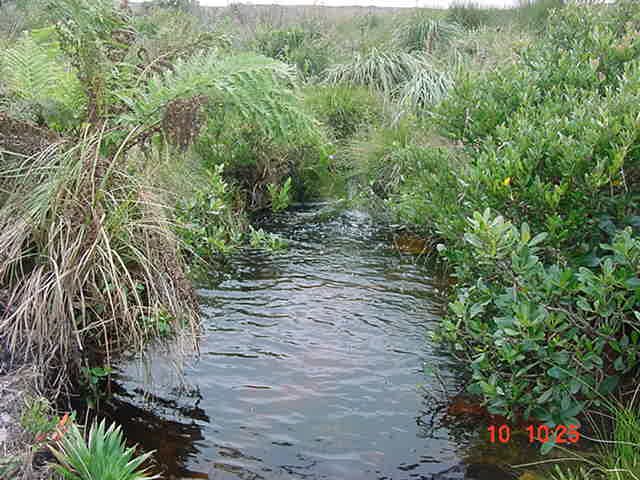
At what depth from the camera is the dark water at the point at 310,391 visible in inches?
126

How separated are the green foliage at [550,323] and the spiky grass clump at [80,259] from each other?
5.05ft

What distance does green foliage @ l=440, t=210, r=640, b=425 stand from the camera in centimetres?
271

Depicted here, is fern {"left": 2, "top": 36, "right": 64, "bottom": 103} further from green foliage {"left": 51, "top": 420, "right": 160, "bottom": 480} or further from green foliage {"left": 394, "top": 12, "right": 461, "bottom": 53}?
green foliage {"left": 394, "top": 12, "right": 461, "bottom": 53}

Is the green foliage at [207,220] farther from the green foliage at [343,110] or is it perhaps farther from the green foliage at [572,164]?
the green foliage at [343,110]

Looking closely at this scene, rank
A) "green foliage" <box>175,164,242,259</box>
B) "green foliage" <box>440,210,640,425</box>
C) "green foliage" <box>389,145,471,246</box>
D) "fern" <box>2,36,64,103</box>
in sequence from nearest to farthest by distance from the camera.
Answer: "green foliage" <box>440,210,640,425</box>, "fern" <box>2,36,64,103</box>, "green foliage" <box>389,145,471,246</box>, "green foliage" <box>175,164,242,259</box>

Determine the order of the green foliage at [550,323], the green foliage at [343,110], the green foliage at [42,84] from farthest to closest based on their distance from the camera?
1. the green foliage at [343,110]
2. the green foliage at [42,84]
3. the green foliage at [550,323]

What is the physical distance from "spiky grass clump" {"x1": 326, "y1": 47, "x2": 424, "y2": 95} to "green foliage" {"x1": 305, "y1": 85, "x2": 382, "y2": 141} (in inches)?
45.9

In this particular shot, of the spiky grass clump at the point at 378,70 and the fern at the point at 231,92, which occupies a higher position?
the spiky grass clump at the point at 378,70

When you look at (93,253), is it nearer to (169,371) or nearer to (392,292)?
(169,371)

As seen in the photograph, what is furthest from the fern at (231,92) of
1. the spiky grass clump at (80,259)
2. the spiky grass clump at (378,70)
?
the spiky grass clump at (378,70)

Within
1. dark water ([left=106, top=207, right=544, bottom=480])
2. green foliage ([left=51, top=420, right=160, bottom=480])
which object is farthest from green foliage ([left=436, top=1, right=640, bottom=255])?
green foliage ([left=51, top=420, right=160, bottom=480])

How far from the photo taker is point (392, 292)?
5434 millimetres

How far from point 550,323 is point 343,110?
7.53 m
